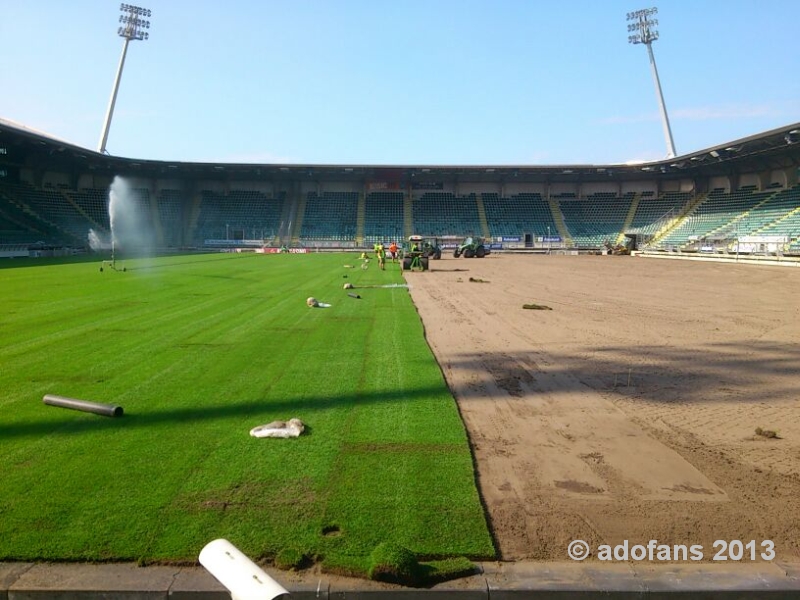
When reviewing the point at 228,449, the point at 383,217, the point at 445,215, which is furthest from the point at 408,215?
the point at 228,449

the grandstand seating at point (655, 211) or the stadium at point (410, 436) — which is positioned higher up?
the grandstand seating at point (655, 211)

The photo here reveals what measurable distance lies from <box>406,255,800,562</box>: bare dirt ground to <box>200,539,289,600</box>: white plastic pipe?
2.07 meters

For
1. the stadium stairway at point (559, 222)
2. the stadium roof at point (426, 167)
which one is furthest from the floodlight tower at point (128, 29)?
the stadium stairway at point (559, 222)

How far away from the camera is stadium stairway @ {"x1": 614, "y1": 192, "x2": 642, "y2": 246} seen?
7005 centimetres

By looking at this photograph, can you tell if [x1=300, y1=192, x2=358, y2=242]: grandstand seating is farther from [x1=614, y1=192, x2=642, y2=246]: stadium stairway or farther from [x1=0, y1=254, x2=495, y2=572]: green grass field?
[x1=0, y1=254, x2=495, y2=572]: green grass field

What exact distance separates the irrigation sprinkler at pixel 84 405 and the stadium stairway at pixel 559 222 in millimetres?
68729

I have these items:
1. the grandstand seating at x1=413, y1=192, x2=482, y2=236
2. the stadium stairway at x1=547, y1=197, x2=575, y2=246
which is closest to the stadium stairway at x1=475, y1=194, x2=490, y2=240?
the grandstand seating at x1=413, y1=192, x2=482, y2=236

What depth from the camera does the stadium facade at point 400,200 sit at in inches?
2270

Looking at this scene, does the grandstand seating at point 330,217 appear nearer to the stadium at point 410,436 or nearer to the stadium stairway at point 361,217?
the stadium stairway at point 361,217

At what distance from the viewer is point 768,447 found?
6160 mm

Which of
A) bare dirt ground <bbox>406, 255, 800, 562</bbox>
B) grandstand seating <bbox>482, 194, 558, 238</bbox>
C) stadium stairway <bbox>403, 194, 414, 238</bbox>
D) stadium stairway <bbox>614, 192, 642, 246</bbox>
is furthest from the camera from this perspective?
stadium stairway <bbox>403, 194, 414, 238</bbox>

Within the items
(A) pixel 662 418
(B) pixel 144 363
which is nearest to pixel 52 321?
(B) pixel 144 363

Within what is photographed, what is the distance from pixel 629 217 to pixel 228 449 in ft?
242

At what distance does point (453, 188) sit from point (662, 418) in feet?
246
